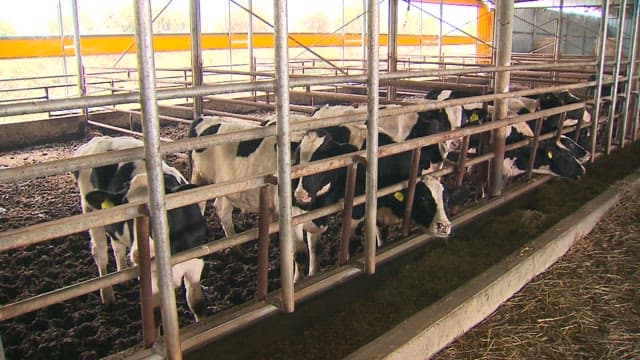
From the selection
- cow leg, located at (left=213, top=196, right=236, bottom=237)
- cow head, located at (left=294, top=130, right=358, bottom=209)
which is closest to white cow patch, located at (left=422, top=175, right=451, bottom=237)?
cow head, located at (left=294, top=130, right=358, bottom=209)

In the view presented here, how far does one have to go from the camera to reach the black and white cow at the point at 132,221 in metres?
3.44

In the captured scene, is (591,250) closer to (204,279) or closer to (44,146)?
(204,279)

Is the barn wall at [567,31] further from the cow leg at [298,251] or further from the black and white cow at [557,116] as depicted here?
the cow leg at [298,251]

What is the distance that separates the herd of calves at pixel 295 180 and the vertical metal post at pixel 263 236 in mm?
482

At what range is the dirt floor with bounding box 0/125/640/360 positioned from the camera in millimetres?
3619

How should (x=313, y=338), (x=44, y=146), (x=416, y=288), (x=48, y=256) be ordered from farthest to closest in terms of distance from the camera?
(x=44, y=146) < (x=48, y=256) < (x=416, y=288) < (x=313, y=338)

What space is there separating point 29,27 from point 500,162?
54.9ft

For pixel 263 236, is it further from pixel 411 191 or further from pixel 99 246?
pixel 99 246

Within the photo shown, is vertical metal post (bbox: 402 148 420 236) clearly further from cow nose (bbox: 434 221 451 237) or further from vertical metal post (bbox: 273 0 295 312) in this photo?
vertical metal post (bbox: 273 0 295 312)

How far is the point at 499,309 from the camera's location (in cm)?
375

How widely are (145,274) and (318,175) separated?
191cm

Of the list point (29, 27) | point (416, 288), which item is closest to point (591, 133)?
point (416, 288)

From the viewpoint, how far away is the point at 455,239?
188 inches

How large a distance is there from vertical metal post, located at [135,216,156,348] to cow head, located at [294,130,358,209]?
5.33 feet
